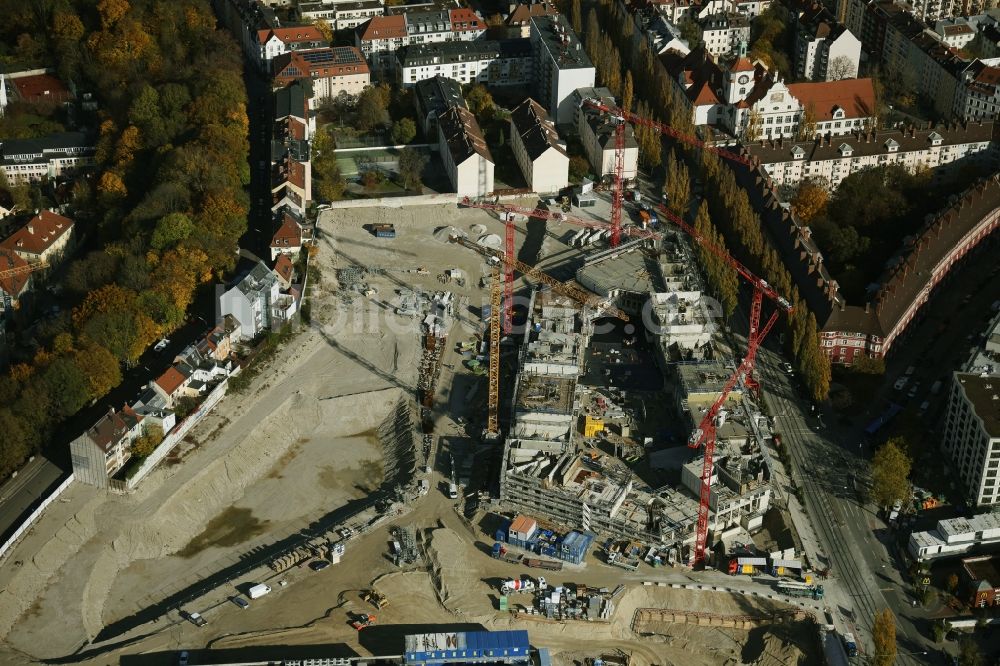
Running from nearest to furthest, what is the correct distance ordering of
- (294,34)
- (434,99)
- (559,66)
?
(559,66), (434,99), (294,34)

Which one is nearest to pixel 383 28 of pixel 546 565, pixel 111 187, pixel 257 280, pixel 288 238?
pixel 111 187

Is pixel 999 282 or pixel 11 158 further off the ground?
pixel 11 158

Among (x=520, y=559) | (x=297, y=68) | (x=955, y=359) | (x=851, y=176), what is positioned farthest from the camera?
(x=297, y=68)

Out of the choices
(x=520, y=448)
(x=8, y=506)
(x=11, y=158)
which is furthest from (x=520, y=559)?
(x=11, y=158)

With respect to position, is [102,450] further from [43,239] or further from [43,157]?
[43,157]

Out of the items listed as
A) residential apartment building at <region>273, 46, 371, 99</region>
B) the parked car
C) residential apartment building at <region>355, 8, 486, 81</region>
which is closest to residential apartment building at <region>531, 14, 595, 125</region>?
residential apartment building at <region>355, 8, 486, 81</region>

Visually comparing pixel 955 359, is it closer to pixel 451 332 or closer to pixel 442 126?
pixel 451 332

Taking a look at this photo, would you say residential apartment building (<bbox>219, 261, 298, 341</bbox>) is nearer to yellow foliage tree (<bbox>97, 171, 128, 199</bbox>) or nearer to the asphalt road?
the asphalt road
